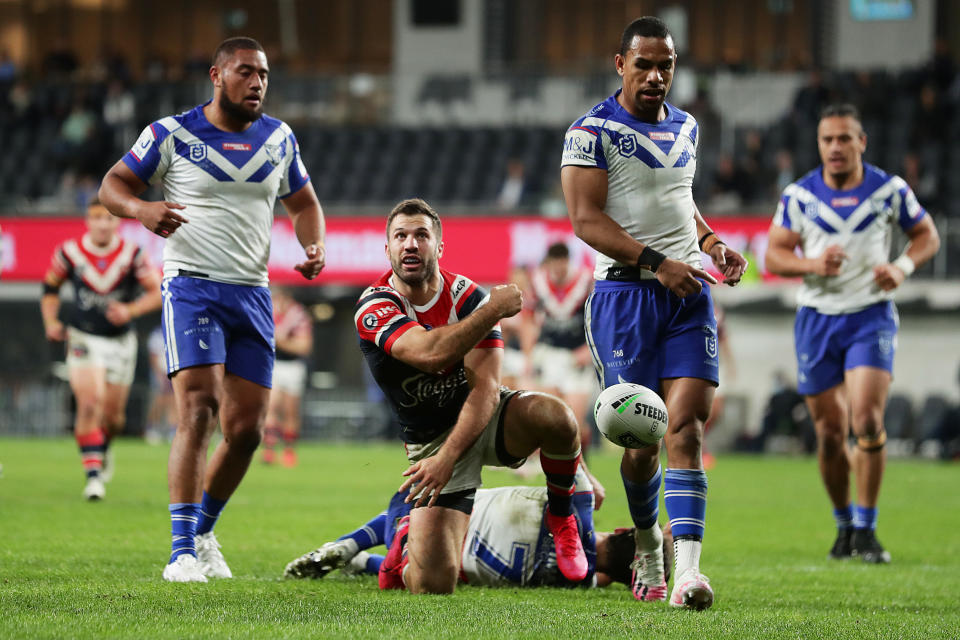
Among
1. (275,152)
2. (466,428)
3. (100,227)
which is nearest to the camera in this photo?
(466,428)

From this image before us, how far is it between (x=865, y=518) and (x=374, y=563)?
312 cm

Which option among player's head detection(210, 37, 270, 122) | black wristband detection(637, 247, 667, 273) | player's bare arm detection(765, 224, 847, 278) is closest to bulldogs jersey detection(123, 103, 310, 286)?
player's head detection(210, 37, 270, 122)

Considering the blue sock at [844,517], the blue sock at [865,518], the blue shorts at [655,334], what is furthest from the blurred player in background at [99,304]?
the blue shorts at [655,334]

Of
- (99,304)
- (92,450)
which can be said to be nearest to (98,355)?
(99,304)

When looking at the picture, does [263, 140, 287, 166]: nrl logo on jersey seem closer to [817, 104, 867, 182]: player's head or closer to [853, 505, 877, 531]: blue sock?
[817, 104, 867, 182]: player's head

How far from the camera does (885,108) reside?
22094mm

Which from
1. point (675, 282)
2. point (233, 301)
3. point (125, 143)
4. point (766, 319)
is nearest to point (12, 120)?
point (125, 143)

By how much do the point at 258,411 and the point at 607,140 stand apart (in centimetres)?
219

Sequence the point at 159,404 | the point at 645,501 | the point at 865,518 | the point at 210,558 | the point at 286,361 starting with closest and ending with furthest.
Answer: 1. the point at 645,501
2. the point at 210,558
3. the point at 865,518
4. the point at 286,361
5. the point at 159,404

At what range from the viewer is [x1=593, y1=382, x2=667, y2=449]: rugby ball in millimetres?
5316

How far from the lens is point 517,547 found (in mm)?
6102

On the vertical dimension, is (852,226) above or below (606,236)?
below

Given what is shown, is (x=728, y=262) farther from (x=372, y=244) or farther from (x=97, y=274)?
(x=372, y=244)

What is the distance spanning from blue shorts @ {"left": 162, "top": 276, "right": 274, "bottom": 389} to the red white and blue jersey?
828 millimetres
